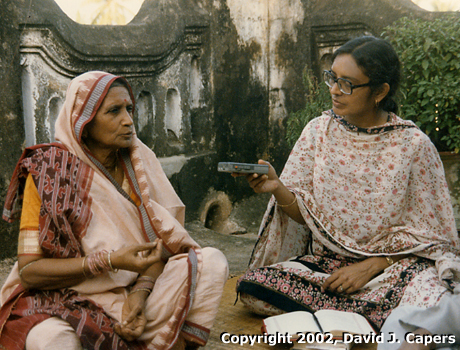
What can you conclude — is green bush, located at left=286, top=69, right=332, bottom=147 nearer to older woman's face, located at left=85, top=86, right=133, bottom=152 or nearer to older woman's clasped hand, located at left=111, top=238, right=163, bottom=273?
older woman's face, located at left=85, top=86, right=133, bottom=152

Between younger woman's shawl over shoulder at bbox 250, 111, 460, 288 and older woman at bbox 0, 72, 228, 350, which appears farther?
younger woman's shawl over shoulder at bbox 250, 111, 460, 288

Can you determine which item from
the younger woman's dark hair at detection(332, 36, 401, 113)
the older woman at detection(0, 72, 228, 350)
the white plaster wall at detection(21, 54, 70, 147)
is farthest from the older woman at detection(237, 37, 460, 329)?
the white plaster wall at detection(21, 54, 70, 147)

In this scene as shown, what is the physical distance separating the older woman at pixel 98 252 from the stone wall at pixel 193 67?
166cm

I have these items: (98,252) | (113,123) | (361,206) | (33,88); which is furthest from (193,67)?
(98,252)

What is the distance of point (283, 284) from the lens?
9.64ft

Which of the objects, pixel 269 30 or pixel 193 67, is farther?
pixel 269 30

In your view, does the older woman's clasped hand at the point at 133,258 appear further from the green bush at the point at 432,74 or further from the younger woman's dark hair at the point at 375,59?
the green bush at the point at 432,74

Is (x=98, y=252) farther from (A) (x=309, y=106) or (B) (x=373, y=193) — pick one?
(A) (x=309, y=106)

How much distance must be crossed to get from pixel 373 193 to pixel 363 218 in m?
0.15

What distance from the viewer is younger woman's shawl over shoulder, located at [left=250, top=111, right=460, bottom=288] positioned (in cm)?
297

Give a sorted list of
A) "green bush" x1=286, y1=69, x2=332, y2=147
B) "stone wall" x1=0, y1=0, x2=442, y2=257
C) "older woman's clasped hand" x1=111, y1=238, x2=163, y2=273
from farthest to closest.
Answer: "green bush" x1=286, y1=69, x2=332, y2=147 → "stone wall" x1=0, y1=0, x2=442, y2=257 → "older woman's clasped hand" x1=111, y1=238, x2=163, y2=273

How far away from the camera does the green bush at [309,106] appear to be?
5215mm

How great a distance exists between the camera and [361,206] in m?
3.05

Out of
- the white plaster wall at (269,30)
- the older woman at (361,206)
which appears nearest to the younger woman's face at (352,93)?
the older woman at (361,206)
